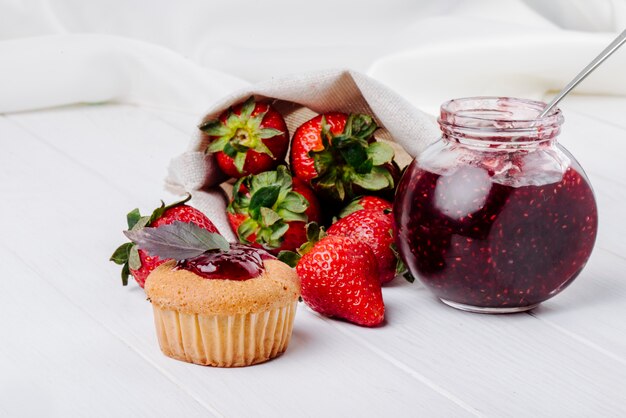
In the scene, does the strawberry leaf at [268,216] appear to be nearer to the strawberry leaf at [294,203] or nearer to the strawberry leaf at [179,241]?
the strawberry leaf at [294,203]

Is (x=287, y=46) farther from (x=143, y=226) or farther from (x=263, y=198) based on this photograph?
(x=143, y=226)

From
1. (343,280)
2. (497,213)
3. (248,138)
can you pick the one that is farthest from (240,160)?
(497,213)

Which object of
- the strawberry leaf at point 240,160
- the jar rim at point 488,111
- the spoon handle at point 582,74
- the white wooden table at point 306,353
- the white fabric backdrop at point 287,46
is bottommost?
the white fabric backdrop at point 287,46

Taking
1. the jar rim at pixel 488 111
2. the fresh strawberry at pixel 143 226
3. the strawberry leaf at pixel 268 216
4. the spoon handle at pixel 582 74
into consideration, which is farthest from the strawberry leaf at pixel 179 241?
the spoon handle at pixel 582 74

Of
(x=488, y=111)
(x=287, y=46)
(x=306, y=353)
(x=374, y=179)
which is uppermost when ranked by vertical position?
(x=488, y=111)

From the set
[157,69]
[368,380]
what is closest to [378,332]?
[368,380]

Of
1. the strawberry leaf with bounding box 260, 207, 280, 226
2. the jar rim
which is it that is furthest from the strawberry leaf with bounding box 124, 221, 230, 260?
the jar rim

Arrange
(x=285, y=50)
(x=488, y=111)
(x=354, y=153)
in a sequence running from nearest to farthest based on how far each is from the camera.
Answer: (x=488, y=111) → (x=354, y=153) → (x=285, y=50)
